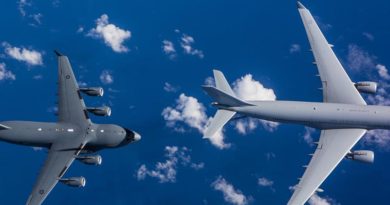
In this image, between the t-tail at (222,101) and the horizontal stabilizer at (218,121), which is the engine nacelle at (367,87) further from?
the horizontal stabilizer at (218,121)

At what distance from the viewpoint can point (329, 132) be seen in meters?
57.0

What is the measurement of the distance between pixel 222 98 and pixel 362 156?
17.2 metres

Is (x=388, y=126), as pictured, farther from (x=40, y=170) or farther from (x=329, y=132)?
(x=40, y=170)

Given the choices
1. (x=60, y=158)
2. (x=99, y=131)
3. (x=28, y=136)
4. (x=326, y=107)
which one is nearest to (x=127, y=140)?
(x=99, y=131)

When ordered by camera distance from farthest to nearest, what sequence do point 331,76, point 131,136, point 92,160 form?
point 331,76
point 131,136
point 92,160

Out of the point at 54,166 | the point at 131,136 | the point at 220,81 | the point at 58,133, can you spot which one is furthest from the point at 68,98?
the point at 220,81

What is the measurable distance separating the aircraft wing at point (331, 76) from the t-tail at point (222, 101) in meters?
10.4

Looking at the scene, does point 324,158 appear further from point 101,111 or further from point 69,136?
point 69,136

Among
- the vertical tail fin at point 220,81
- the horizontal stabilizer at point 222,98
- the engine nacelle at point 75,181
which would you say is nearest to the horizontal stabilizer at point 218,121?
the horizontal stabilizer at point 222,98

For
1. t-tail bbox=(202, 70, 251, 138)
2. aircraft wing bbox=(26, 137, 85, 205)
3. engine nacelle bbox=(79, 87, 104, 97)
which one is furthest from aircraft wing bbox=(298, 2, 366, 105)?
aircraft wing bbox=(26, 137, 85, 205)

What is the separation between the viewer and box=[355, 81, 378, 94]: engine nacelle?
189 ft

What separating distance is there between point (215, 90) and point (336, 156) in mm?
15774

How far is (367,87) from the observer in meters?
57.8

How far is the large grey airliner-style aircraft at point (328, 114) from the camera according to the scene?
54594 millimetres
